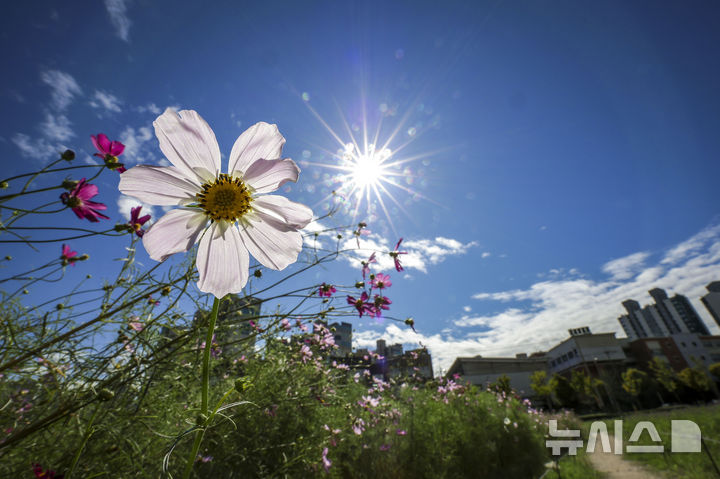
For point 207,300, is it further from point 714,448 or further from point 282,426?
point 714,448

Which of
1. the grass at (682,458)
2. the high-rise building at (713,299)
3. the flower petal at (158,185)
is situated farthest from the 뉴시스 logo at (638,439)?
the high-rise building at (713,299)

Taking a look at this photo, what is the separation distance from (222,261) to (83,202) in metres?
0.51

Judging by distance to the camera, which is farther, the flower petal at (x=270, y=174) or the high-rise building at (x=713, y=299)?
the high-rise building at (x=713, y=299)

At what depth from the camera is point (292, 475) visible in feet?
5.00

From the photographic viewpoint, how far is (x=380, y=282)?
54.1 inches

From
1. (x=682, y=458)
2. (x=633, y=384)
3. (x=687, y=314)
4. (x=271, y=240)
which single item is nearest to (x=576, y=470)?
(x=682, y=458)

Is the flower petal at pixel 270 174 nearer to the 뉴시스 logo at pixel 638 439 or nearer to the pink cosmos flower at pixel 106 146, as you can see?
the pink cosmos flower at pixel 106 146

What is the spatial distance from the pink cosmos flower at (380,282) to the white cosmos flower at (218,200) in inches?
30.9

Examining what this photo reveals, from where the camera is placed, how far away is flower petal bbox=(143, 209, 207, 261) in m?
0.51

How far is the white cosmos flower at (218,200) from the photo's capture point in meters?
0.53

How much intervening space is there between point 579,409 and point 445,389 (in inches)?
950

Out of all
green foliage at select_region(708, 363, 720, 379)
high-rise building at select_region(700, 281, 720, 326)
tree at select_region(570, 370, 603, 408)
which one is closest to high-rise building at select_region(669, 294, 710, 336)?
high-rise building at select_region(700, 281, 720, 326)

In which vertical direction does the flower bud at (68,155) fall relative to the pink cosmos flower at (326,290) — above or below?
above

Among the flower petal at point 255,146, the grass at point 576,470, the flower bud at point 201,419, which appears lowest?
the grass at point 576,470
